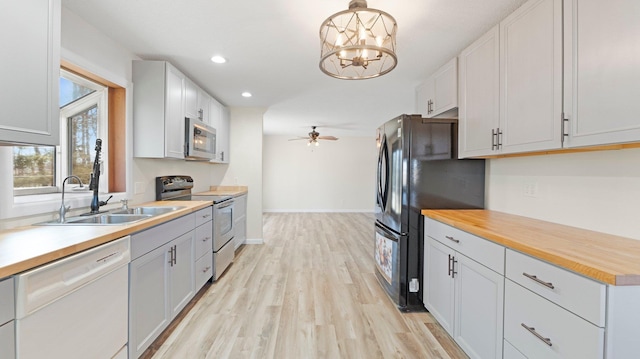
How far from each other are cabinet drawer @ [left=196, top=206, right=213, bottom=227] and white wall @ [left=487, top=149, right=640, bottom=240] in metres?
2.74

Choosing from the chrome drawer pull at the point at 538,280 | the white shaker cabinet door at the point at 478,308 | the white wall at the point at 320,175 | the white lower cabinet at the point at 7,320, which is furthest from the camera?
the white wall at the point at 320,175

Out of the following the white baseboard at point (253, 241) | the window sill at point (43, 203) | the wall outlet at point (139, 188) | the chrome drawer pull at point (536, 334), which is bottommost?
the white baseboard at point (253, 241)

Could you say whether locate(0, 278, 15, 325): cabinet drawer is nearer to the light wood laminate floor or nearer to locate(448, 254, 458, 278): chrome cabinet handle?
the light wood laminate floor

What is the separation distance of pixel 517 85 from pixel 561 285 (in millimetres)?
1273

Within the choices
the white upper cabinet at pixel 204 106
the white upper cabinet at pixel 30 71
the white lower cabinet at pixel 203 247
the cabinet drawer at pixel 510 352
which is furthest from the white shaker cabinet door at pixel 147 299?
the cabinet drawer at pixel 510 352

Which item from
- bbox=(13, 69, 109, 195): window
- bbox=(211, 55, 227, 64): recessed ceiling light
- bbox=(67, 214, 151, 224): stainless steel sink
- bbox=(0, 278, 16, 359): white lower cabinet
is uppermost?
bbox=(211, 55, 227, 64): recessed ceiling light

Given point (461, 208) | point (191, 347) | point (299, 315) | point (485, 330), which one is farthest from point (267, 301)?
point (461, 208)

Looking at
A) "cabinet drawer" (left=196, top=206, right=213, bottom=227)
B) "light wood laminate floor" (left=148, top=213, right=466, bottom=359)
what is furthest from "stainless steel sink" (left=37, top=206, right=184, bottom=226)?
"light wood laminate floor" (left=148, top=213, right=466, bottom=359)

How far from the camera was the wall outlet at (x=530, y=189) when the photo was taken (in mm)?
1939

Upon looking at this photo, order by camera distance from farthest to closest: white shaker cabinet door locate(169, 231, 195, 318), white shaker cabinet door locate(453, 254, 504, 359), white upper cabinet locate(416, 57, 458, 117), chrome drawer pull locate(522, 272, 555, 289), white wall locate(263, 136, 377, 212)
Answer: white wall locate(263, 136, 377, 212), white upper cabinet locate(416, 57, 458, 117), white shaker cabinet door locate(169, 231, 195, 318), white shaker cabinet door locate(453, 254, 504, 359), chrome drawer pull locate(522, 272, 555, 289)

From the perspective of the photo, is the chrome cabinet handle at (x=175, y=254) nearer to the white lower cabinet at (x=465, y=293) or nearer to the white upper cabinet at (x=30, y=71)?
the white upper cabinet at (x=30, y=71)

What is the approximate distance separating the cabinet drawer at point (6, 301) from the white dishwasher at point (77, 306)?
19 millimetres

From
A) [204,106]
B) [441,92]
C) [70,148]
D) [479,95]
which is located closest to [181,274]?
[70,148]

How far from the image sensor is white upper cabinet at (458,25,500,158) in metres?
→ 1.93
